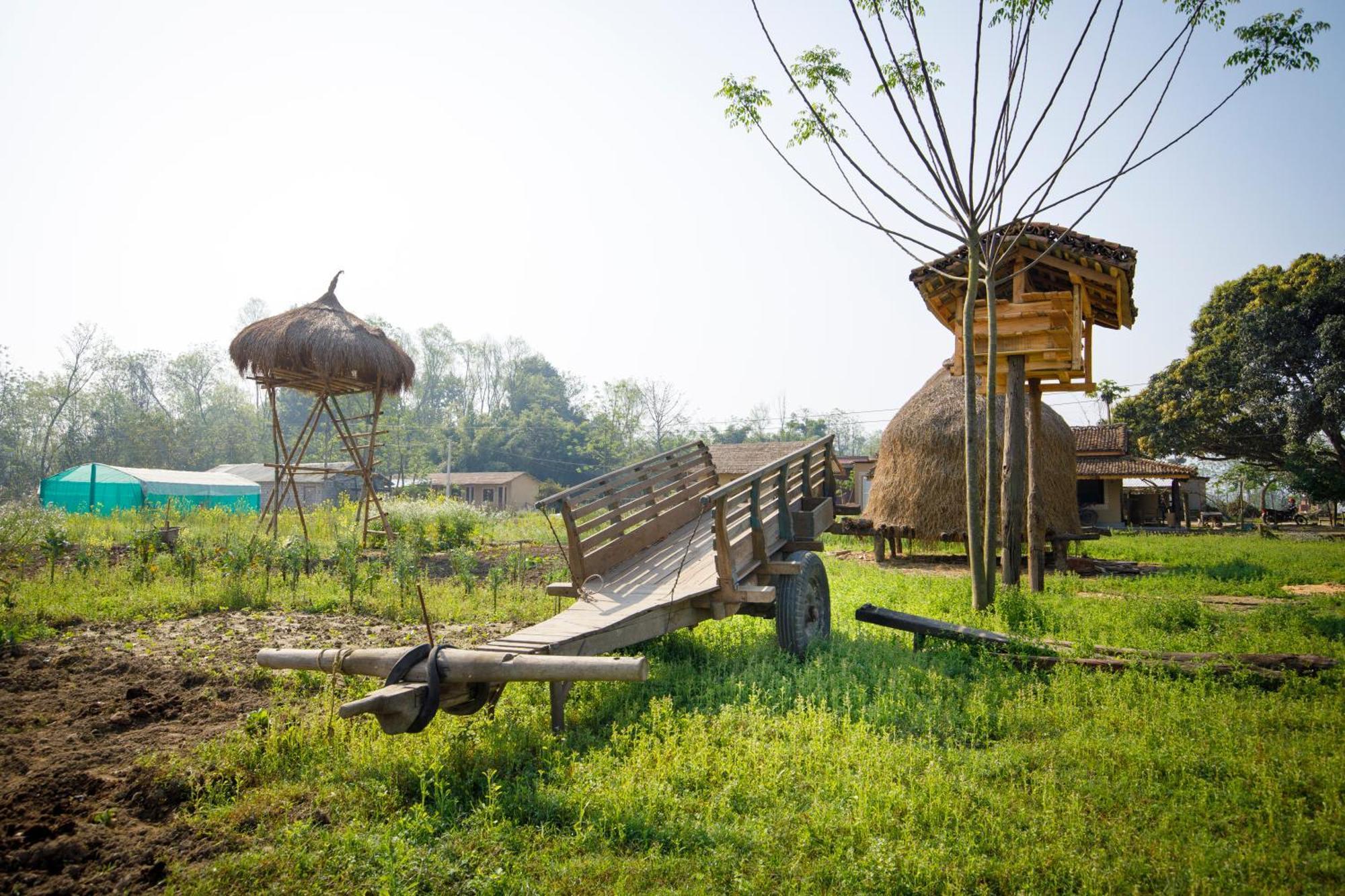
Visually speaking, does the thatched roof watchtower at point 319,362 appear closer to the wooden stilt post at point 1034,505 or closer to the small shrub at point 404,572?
the small shrub at point 404,572

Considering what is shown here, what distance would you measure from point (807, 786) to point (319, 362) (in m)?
12.2

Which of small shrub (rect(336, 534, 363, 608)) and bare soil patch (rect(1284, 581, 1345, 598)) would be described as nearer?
small shrub (rect(336, 534, 363, 608))

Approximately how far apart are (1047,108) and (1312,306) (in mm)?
23508

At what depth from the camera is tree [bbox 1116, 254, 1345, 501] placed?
23422mm

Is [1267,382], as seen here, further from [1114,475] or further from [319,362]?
[319,362]

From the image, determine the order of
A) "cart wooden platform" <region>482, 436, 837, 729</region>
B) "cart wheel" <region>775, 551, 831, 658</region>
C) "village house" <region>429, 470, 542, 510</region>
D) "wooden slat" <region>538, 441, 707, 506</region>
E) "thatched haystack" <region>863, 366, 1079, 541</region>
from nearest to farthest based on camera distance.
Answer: "cart wooden platform" <region>482, 436, 837, 729</region> → "wooden slat" <region>538, 441, 707, 506</region> → "cart wheel" <region>775, 551, 831, 658</region> → "thatched haystack" <region>863, 366, 1079, 541</region> → "village house" <region>429, 470, 542, 510</region>

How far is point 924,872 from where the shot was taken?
2.89 metres

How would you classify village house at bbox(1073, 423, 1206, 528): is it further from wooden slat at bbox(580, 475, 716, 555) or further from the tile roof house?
wooden slat at bbox(580, 475, 716, 555)

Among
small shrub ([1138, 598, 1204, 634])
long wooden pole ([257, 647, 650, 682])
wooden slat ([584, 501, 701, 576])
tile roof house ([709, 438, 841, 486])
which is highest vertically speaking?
tile roof house ([709, 438, 841, 486])

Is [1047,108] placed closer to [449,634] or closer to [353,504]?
[449,634]

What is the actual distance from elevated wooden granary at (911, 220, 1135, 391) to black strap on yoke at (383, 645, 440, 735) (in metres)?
8.05

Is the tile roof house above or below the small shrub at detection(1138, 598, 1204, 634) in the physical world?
above

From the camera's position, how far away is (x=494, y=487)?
46.5 metres

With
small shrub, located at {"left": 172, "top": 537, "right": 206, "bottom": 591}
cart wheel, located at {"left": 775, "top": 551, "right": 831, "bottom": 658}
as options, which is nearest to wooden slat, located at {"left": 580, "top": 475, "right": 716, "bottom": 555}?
cart wheel, located at {"left": 775, "top": 551, "right": 831, "bottom": 658}
